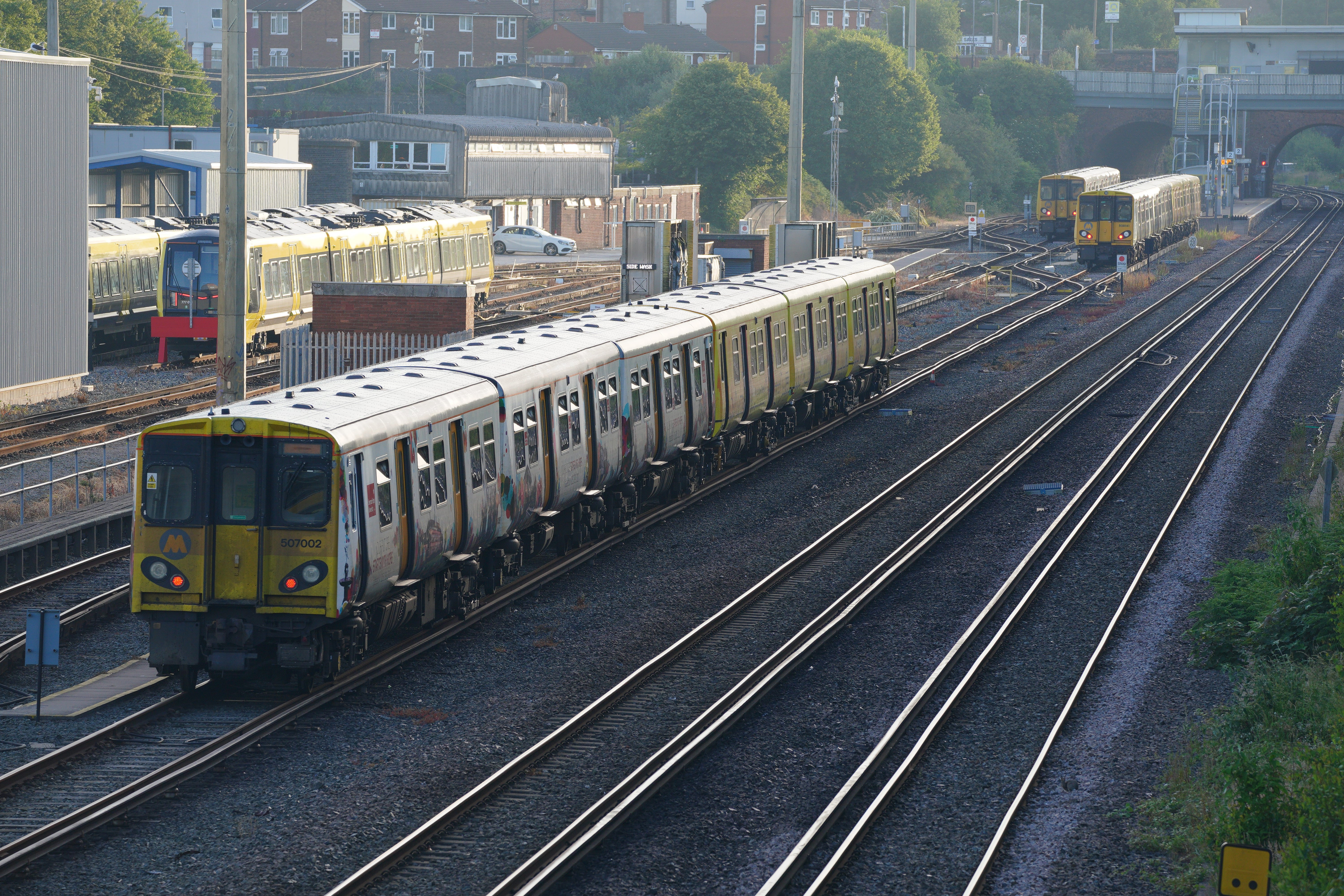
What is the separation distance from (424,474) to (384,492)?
2.94ft

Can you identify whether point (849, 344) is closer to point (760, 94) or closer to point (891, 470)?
point (891, 470)

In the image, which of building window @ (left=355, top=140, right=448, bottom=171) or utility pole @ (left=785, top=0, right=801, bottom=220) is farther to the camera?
building window @ (left=355, top=140, right=448, bottom=171)

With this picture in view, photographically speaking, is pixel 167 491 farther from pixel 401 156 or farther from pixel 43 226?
pixel 401 156

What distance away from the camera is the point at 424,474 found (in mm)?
16141

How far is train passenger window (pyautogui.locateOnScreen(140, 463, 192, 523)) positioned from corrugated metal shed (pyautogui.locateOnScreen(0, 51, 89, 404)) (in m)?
17.2

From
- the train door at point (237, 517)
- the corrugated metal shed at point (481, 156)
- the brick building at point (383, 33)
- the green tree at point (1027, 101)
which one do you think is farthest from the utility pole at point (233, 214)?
the green tree at point (1027, 101)

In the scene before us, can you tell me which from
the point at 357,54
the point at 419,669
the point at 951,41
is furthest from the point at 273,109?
the point at 419,669

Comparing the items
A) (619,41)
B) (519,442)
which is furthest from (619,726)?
(619,41)

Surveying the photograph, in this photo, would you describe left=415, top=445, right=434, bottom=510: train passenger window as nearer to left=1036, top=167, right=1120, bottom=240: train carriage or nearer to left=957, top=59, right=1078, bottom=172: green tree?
left=1036, top=167, right=1120, bottom=240: train carriage

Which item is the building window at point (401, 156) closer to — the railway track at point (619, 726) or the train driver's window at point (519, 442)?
the railway track at point (619, 726)

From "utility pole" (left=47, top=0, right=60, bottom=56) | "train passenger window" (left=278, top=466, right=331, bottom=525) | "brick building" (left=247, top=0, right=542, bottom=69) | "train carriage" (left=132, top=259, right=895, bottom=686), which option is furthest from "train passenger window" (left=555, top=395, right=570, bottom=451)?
"brick building" (left=247, top=0, right=542, bottom=69)

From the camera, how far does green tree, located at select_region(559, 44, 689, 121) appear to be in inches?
4542

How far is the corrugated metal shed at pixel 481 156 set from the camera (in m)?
71.3

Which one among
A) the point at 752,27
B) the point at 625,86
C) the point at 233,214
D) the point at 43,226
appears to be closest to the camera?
the point at 233,214
